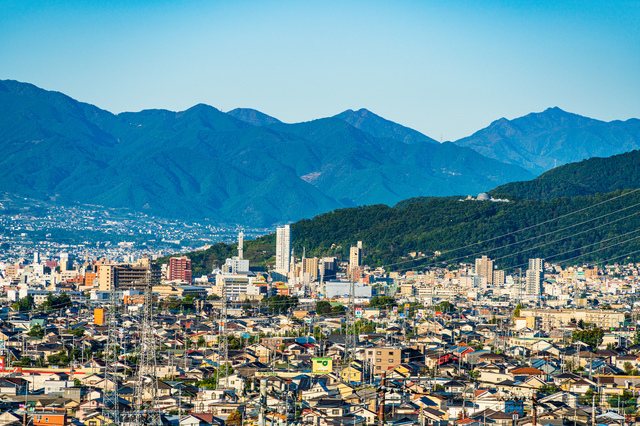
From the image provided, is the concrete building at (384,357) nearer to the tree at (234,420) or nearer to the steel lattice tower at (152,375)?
the steel lattice tower at (152,375)

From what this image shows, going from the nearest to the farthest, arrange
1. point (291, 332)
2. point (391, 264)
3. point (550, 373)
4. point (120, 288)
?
1. point (550, 373)
2. point (291, 332)
3. point (120, 288)
4. point (391, 264)

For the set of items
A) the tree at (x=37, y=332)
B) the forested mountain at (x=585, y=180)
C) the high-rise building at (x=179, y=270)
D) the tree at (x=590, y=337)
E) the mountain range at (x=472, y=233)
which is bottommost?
the tree at (x=37, y=332)

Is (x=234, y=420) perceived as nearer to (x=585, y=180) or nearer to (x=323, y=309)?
(x=323, y=309)

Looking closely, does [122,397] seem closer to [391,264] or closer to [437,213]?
[391,264]

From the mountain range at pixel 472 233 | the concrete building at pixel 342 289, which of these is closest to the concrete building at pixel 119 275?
the concrete building at pixel 342 289

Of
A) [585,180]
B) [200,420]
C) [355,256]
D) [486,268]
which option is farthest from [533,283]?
[200,420]

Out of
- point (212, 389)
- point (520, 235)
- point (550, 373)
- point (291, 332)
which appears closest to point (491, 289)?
point (520, 235)

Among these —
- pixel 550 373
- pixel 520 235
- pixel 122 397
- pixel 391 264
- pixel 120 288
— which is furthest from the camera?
pixel 520 235
